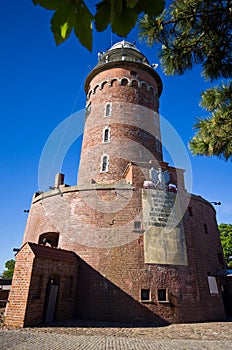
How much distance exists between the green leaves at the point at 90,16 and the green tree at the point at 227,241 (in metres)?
31.1

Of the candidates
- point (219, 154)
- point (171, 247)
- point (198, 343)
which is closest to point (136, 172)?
point (171, 247)

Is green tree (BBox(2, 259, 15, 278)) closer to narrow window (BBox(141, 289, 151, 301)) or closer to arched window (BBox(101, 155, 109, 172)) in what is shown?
arched window (BBox(101, 155, 109, 172))

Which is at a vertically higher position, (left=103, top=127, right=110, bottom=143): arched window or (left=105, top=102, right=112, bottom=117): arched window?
(left=105, top=102, right=112, bottom=117): arched window

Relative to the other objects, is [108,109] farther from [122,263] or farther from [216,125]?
[216,125]

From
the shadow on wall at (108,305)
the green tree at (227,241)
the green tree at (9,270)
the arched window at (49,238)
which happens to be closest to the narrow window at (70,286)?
the shadow on wall at (108,305)

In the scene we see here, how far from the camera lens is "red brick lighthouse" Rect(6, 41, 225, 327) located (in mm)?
10219

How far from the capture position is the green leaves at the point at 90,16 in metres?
1.23

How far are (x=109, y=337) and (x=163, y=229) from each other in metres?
6.14

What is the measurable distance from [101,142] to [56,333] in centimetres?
1249

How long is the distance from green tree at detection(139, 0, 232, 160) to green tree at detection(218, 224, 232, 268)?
2592 cm

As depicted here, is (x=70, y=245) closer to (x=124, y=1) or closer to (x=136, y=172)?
(x=136, y=172)

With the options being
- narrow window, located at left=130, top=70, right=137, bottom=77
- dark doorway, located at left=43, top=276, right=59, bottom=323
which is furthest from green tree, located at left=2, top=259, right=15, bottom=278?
narrow window, located at left=130, top=70, right=137, bottom=77

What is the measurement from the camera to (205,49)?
5754mm

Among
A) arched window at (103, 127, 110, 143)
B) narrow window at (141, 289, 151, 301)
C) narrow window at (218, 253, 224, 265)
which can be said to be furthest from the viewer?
arched window at (103, 127, 110, 143)
